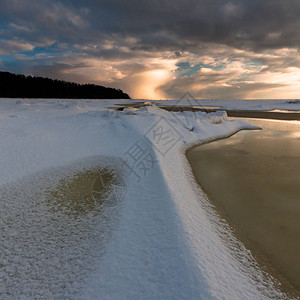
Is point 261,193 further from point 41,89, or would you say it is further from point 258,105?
point 41,89

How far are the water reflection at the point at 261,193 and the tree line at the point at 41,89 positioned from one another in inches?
1990

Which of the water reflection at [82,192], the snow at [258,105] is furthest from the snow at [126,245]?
the snow at [258,105]

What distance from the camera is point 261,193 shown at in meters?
4.35

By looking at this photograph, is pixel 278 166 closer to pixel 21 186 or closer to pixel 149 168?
pixel 149 168

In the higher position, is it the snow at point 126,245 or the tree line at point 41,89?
the tree line at point 41,89

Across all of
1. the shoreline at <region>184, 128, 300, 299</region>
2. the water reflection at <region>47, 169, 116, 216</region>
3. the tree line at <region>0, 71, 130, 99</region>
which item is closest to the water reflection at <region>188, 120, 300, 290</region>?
the shoreline at <region>184, 128, 300, 299</region>

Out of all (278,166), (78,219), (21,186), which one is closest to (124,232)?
(78,219)

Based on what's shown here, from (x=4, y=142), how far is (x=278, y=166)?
9.70 meters

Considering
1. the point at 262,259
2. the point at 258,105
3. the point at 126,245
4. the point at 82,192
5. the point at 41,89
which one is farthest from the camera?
the point at 41,89

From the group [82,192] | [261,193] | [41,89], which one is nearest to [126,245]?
[82,192]

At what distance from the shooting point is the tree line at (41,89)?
43.4m

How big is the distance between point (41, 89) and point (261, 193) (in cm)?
5871

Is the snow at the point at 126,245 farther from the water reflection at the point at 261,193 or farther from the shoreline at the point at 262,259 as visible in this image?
the water reflection at the point at 261,193

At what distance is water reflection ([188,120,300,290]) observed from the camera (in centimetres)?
276
